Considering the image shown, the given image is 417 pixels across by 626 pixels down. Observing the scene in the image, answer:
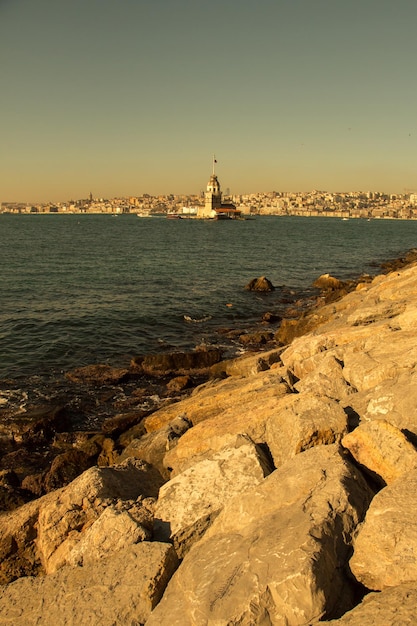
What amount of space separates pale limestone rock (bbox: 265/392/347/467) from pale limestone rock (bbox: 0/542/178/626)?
1797mm

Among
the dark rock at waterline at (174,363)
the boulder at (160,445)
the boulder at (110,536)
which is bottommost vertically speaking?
the dark rock at waterline at (174,363)

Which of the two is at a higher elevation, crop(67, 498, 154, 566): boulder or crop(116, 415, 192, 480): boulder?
crop(67, 498, 154, 566): boulder

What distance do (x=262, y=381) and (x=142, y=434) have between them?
11.2 feet

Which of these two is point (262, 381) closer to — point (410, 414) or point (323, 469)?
point (410, 414)

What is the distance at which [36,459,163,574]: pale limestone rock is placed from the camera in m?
5.42

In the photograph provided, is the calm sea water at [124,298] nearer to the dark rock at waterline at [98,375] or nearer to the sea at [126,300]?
the sea at [126,300]

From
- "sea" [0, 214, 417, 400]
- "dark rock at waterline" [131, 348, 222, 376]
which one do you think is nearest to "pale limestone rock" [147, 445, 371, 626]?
"dark rock at waterline" [131, 348, 222, 376]

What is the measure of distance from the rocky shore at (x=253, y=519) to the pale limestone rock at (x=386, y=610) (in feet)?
0.04

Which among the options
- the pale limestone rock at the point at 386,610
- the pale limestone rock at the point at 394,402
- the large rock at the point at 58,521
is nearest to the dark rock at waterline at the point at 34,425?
the large rock at the point at 58,521

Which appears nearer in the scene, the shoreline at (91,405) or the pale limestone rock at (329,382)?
the pale limestone rock at (329,382)

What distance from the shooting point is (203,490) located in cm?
542

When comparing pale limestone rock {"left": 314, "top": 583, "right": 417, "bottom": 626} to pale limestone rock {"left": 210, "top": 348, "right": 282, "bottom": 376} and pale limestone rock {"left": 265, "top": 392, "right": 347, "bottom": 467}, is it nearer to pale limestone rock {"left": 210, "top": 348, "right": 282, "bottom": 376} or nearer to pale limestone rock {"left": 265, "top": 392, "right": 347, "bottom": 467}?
pale limestone rock {"left": 265, "top": 392, "right": 347, "bottom": 467}

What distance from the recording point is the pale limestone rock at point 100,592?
4.17m

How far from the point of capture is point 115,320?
22.6 meters
